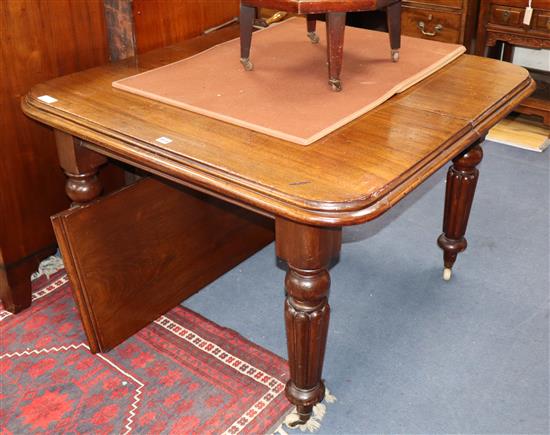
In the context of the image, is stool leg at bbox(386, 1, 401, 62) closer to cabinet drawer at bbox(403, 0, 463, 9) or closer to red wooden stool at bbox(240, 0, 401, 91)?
red wooden stool at bbox(240, 0, 401, 91)

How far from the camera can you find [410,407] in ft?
5.62

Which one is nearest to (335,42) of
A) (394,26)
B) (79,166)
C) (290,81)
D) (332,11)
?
(332,11)

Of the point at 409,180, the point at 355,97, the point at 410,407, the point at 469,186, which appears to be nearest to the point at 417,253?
the point at 469,186

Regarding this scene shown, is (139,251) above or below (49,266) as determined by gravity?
above

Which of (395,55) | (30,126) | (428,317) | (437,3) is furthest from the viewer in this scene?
(437,3)

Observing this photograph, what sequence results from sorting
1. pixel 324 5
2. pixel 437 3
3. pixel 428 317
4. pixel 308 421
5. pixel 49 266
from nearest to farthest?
pixel 324 5 → pixel 308 421 → pixel 428 317 → pixel 49 266 → pixel 437 3

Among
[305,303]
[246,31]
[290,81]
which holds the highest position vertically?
[246,31]

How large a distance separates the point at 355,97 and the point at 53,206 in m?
1.04

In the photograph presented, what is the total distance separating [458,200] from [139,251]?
3.18 feet

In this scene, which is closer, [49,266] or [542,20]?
[49,266]

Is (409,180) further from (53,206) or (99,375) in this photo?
(53,206)

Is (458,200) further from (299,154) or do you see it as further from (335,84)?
(299,154)

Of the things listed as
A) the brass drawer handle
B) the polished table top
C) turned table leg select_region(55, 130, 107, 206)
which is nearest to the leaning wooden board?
turned table leg select_region(55, 130, 107, 206)

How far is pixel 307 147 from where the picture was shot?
1.37 m
